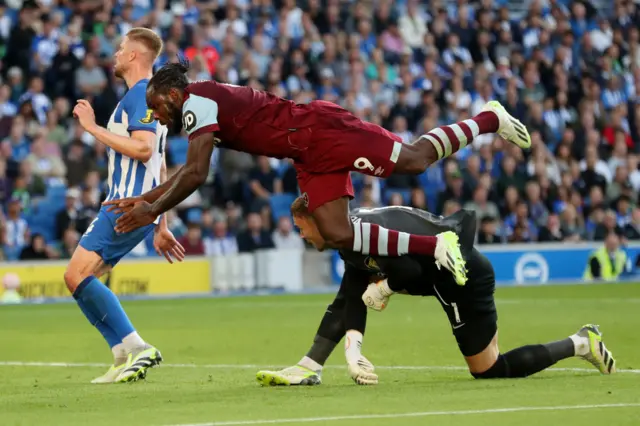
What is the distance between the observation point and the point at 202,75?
22938mm

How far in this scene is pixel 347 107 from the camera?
80.6ft

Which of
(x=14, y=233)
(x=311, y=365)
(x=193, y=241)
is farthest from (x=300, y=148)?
(x=193, y=241)

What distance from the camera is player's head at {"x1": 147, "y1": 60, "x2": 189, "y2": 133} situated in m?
8.70

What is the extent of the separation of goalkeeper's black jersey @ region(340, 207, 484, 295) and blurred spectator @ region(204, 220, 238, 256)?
41.7 feet

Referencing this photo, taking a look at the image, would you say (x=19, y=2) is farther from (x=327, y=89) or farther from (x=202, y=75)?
(x=327, y=89)

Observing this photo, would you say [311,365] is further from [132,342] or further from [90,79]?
[90,79]

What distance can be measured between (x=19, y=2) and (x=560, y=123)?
11578mm

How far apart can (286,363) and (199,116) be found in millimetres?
3169

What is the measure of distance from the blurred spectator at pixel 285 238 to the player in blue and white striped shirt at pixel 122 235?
39.8 ft

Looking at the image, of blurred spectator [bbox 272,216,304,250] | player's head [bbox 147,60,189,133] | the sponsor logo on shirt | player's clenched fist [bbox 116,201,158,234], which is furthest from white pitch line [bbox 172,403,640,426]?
blurred spectator [bbox 272,216,304,250]

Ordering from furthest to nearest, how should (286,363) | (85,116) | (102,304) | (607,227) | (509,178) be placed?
(509,178)
(607,227)
(286,363)
(85,116)
(102,304)

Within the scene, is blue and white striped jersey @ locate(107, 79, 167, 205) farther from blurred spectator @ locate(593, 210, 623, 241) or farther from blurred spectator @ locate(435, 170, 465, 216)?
blurred spectator @ locate(593, 210, 623, 241)

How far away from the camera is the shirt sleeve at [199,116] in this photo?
27.6 feet

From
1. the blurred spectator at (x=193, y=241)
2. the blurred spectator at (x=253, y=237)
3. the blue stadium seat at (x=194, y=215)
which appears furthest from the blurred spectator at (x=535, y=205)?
the blurred spectator at (x=193, y=241)
